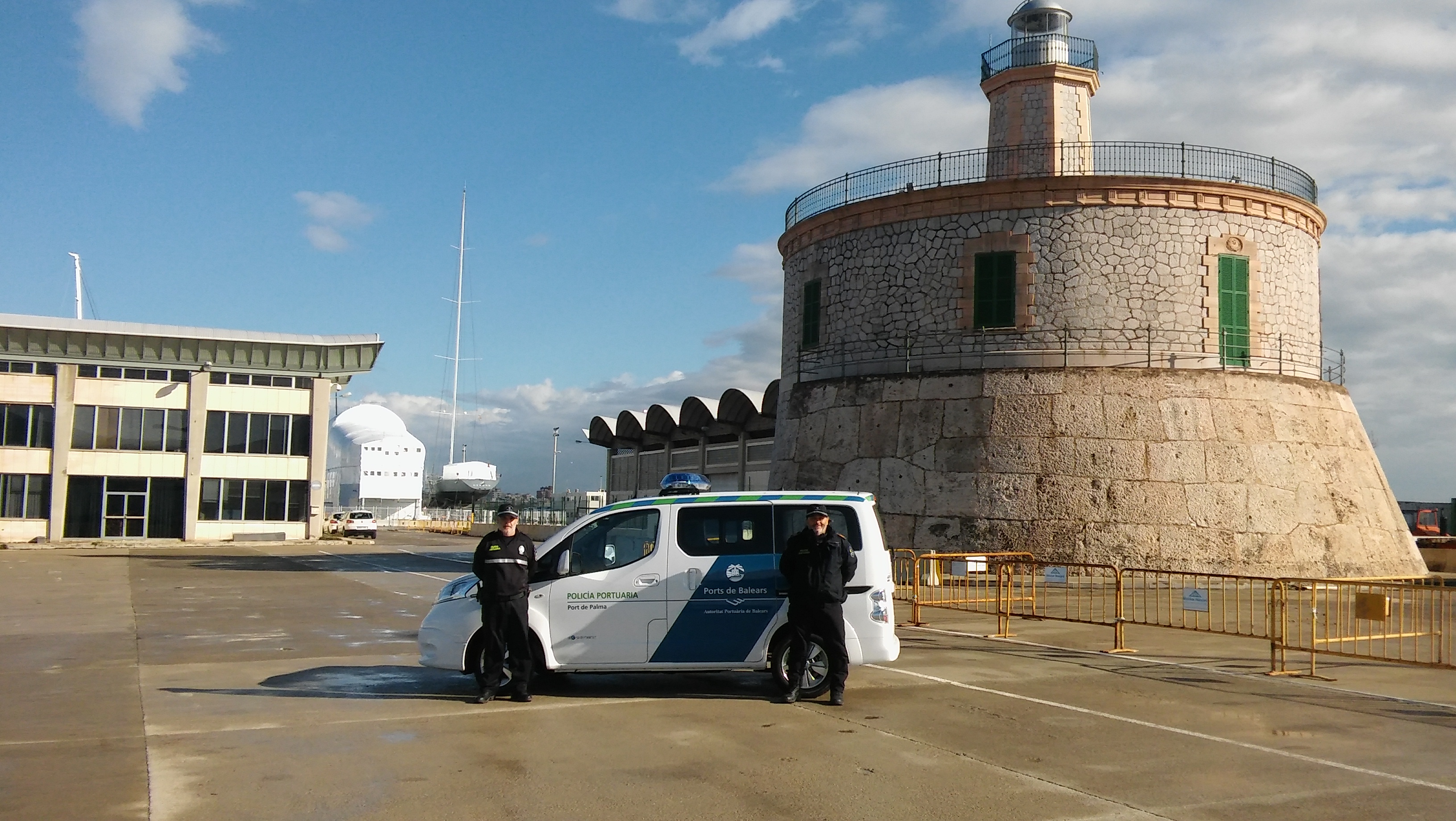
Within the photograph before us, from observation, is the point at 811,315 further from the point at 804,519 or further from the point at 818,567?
the point at 818,567

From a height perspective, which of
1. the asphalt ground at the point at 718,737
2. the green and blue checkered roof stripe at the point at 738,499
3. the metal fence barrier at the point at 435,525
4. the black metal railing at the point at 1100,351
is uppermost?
the black metal railing at the point at 1100,351

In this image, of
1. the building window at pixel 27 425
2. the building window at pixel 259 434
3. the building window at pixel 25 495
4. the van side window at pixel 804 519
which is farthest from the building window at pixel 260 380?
the van side window at pixel 804 519

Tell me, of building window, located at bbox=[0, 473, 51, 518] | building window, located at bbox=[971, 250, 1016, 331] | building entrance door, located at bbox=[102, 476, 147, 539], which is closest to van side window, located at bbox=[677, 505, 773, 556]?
building window, located at bbox=[971, 250, 1016, 331]

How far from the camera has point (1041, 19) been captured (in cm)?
2745

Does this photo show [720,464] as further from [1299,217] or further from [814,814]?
[814,814]

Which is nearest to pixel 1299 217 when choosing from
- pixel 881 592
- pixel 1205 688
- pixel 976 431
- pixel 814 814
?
pixel 976 431

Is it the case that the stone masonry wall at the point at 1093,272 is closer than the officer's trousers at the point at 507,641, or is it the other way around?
the officer's trousers at the point at 507,641

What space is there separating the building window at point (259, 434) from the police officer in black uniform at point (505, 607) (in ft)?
136

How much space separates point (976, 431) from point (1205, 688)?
1241 cm

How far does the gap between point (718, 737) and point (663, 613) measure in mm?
1974

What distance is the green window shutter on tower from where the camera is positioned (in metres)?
23.7

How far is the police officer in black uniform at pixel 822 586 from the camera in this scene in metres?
9.67

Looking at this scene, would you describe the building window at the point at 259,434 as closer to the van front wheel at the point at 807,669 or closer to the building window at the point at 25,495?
the building window at the point at 25,495

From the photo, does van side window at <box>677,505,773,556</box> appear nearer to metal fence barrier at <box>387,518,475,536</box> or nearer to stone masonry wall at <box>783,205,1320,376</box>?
stone masonry wall at <box>783,205,1320,376</box>
